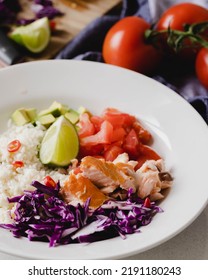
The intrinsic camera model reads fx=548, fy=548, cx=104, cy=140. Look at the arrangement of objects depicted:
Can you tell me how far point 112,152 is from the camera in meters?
2.71

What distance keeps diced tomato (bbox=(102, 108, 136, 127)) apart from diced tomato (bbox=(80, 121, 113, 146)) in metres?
0.06

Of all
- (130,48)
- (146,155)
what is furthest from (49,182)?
(130,48)

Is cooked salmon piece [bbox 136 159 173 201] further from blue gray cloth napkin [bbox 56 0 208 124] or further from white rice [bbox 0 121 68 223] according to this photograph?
blue gray cloth napkin [bbox 56 0 208 124]

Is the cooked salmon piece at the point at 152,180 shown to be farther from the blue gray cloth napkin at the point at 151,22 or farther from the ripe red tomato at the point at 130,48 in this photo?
the ripe red tomato at the point at 130,48

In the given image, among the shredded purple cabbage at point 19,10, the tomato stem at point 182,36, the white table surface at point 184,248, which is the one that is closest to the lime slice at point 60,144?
the white table surface at point 184,248

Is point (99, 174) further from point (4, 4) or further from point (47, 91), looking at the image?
point (4, 4)

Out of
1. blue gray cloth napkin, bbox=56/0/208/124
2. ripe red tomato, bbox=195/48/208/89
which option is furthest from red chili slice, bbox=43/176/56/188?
ripe red tomato, bbox=195/48/208/89

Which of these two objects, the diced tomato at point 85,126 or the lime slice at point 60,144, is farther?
the diced tomato at point 85,126

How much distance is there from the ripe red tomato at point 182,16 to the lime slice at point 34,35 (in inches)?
30.7

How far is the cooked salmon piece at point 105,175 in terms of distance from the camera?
237 centimetres

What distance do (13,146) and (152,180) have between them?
2.32 ft

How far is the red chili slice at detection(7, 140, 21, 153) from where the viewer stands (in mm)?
2637

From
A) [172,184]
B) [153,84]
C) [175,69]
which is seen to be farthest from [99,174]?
[175,69]

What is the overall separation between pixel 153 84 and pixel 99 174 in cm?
92
